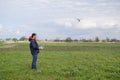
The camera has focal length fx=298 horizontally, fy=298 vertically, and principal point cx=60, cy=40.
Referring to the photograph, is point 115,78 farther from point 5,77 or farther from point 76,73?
point 5,77

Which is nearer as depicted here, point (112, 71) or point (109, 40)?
point (112, 71)

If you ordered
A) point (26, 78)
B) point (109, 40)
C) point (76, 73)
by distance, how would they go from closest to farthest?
point (26, 78) < point (76, 73) < point (109, 40)

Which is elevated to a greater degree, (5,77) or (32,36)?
(32,36)

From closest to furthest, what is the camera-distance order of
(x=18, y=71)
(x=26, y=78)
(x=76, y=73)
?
(x=26, y=78), (x=76, y=73), (x=18, y=71)

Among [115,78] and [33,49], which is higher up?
[33,49]

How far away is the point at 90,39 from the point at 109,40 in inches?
290

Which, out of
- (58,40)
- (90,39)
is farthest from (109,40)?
(58,40)

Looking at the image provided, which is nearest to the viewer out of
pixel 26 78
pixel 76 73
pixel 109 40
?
pixel 26 78

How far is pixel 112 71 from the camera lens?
1744 centimetres

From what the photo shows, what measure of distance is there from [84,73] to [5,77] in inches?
171

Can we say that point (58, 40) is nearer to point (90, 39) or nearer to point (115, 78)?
point (90, 39)

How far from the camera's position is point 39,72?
56.0 ft

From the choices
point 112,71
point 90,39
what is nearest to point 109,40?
point 90,39

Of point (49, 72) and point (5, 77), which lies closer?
point (5, 77)
